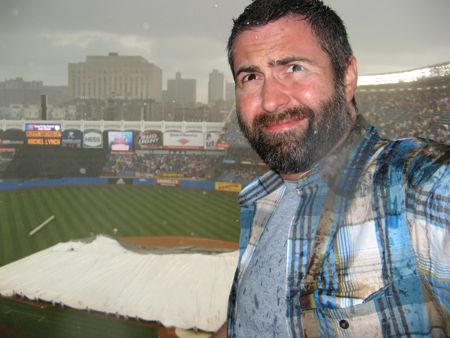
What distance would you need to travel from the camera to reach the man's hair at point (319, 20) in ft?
3.00

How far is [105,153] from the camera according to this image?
70.5ft

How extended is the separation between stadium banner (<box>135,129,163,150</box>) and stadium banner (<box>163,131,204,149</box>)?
0.41 m

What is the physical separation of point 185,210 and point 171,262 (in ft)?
22.8

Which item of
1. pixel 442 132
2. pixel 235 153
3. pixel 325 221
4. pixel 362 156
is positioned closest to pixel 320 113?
pixel 362 156

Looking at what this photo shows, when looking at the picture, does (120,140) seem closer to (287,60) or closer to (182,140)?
(182,140)

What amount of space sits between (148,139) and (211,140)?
Result: 4.27 metres

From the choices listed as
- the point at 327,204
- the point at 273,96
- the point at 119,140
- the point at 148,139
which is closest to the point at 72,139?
the point at 119,140

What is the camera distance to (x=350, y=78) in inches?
38.8

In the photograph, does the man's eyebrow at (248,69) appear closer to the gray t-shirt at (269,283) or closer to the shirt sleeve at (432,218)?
the gray t-shirt at (269,283)

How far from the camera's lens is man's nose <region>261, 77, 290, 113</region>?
34.5 inches

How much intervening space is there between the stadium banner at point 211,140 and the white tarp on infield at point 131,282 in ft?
48.3

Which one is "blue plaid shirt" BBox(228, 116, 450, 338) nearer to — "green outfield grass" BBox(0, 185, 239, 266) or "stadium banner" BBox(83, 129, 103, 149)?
"green outfield grass" BBox(0, 185, 239, 266)

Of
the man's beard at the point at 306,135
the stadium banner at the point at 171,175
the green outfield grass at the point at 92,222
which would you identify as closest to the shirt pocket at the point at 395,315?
the man's beard at the point at 306,135

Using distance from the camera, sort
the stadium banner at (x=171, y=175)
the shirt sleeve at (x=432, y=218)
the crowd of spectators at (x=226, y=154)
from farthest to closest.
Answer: the stadium banner at (x=171, y=175) → the crowd of spectators at (x=226, y=154) → the shirt sleeve at (x=432, y=218)
